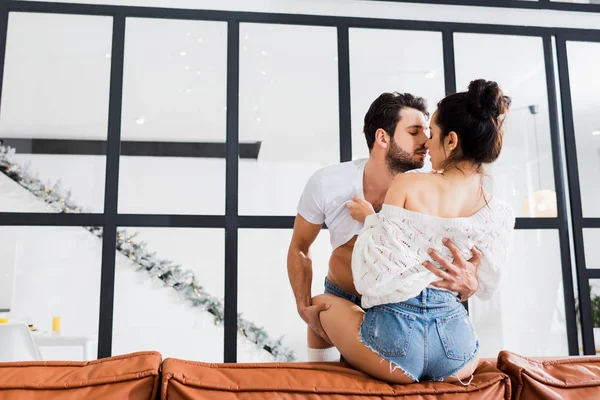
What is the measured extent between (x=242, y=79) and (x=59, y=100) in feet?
3.29

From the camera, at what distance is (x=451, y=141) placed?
1.67 metres

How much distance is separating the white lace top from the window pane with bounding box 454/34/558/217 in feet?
6.00

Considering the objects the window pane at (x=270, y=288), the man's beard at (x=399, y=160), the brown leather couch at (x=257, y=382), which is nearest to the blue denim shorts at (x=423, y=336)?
the brown leather couch at (x=257, y=382)

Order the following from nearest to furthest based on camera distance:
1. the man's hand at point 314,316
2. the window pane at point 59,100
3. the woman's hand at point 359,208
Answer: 1. the man's hand at point 314,316
2. the woman's hand at point 359,208
3. the window pane at point 59,100

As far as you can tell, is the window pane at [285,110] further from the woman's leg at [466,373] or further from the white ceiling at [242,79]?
the woman's leg at [466,373]

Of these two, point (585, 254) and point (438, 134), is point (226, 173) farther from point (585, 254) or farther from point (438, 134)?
point (585, 254)

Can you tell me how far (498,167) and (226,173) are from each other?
1.60m

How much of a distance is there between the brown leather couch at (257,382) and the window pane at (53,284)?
1.72 meters

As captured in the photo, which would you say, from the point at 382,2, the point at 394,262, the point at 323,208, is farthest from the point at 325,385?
the point at 382,2

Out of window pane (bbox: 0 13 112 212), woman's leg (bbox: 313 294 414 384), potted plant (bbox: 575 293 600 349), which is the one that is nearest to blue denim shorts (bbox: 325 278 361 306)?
woman's leg (bbox: 313 294 414 384)

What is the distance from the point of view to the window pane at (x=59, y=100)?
305cm

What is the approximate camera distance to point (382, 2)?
3.42m

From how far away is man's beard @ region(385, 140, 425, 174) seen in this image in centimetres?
224

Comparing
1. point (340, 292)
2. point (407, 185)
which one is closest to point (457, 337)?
point (407, 185)
